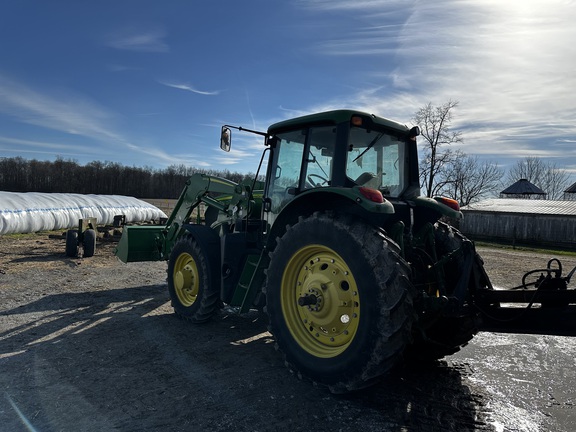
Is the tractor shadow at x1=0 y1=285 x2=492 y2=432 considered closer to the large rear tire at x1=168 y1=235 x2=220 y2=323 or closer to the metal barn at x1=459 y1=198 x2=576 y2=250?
the large rear tire at x1=168 y1=235 x2=220 y2=323

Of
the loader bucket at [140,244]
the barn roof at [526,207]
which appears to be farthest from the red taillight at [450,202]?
the barn roof at [526,207]

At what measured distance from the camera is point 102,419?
3.26 meters

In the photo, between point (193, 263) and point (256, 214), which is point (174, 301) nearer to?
point (193, 263)

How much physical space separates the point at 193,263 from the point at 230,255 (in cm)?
91

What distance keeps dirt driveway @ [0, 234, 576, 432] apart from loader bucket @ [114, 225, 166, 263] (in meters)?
1.51

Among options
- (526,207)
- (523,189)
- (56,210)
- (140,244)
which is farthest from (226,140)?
(523,189)

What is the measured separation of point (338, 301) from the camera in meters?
3.60

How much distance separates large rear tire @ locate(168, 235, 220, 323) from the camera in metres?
5.59

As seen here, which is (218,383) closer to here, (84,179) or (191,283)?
(191,283)

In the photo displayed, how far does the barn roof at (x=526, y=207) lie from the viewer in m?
33.7

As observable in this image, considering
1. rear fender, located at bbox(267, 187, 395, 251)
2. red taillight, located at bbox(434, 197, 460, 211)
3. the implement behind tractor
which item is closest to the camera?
the implement behind tractor

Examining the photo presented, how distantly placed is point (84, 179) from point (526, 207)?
56.0 m

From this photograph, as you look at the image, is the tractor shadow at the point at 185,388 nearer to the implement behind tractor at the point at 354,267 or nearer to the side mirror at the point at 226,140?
the implement behind tractor at the point at 354,267

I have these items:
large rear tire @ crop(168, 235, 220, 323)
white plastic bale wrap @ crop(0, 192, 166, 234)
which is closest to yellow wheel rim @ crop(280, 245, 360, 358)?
large rear tire @ crop(168, 235, 220, 323)
